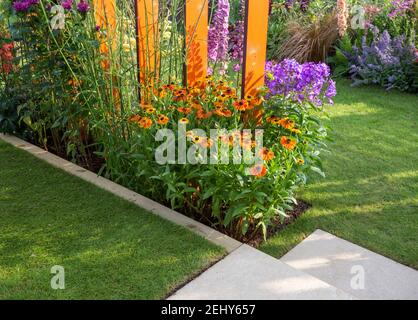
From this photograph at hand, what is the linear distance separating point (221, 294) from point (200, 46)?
1.72 m

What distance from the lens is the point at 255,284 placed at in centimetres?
225

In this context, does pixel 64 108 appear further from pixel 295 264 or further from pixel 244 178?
pixel 295 264

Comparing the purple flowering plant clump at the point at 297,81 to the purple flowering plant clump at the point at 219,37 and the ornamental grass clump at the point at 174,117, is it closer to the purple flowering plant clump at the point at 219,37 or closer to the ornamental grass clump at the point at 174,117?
the ornamental grass clump at the point at 174,117

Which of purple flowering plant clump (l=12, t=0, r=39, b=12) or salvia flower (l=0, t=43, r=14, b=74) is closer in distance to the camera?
purple flowering plant clump (l=12, t=0, r=39, b=12)

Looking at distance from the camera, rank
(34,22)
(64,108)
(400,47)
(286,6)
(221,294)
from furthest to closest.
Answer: (286,6), (400,47), (64,108), (34,22), (221,294)

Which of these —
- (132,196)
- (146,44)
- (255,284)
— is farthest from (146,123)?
(255,284)

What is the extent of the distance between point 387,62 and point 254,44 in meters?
3.14

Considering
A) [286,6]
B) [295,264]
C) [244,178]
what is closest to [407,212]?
[295,264]

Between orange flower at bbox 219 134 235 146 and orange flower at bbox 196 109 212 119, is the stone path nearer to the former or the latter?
orange flower at bbox 219 134 235 146

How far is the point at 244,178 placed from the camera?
2570 millimetres

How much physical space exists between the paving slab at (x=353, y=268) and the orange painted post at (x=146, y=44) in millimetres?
1473

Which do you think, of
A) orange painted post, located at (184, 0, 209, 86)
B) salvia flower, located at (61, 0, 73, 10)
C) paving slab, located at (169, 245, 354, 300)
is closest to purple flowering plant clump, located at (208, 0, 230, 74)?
orange painted post, located at (184, 0, 209, 86)

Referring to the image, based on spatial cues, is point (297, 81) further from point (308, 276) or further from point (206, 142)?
point (308, 276)

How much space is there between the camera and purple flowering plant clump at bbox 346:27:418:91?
555 centimetres
